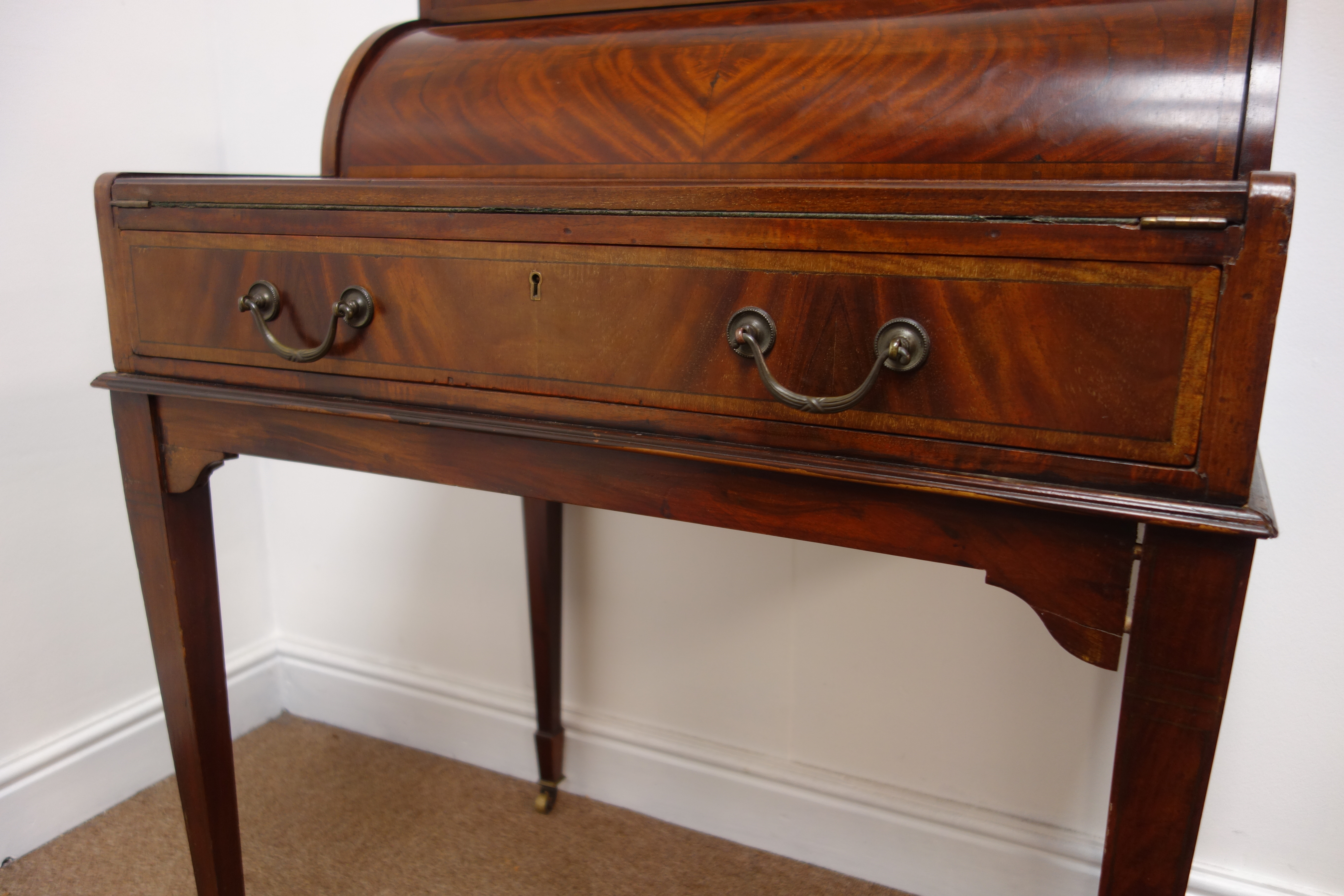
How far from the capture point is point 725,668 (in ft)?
4.53

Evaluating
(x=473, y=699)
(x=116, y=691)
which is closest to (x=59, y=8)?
(x=116, y=691)

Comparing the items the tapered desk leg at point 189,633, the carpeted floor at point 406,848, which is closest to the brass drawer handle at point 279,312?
the tapered desk leg at point 189,633

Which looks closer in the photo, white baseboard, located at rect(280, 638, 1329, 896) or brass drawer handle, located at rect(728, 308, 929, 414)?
brass drawer handle, located at rect(728, 308, 929, 414)

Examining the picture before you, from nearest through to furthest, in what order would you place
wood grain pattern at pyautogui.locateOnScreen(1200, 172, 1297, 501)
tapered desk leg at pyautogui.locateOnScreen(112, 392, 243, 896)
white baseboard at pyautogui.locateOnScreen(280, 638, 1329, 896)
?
wood grain pattern at pyautogui.locateOnScreen(1200, 172, 1297, 501), tapered desk leg at pyautogui.locateOnScreen(112, 392, 243, 896), white baseboard at pyautogui.locateOnScreen(280, 638, 1329, 896)

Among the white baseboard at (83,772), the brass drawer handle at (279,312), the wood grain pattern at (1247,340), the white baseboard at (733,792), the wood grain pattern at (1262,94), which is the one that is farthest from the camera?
the white baseboard at (83,772)

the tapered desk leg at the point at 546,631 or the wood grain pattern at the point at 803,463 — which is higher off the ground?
the wood grain pattern at the point at 803,463

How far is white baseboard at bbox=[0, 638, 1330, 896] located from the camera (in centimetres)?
122

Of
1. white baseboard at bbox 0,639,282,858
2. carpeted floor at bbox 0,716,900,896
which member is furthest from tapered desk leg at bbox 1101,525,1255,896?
white baseboard at bbox 0,639,282,858

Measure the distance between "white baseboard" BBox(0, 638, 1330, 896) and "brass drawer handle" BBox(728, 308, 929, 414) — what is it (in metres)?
0.89

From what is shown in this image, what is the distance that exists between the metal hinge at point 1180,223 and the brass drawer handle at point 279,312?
0.57m

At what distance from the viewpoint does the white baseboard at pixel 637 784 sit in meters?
1.22

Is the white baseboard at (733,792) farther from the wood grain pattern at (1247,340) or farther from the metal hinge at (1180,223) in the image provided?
the metal hinge at (1180,223)

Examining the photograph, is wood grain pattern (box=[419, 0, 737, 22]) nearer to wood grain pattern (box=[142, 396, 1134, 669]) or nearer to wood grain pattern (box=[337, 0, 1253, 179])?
wood grain pattern (box=[337, 0, 1253, 179])

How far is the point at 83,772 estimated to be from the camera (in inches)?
55.2
